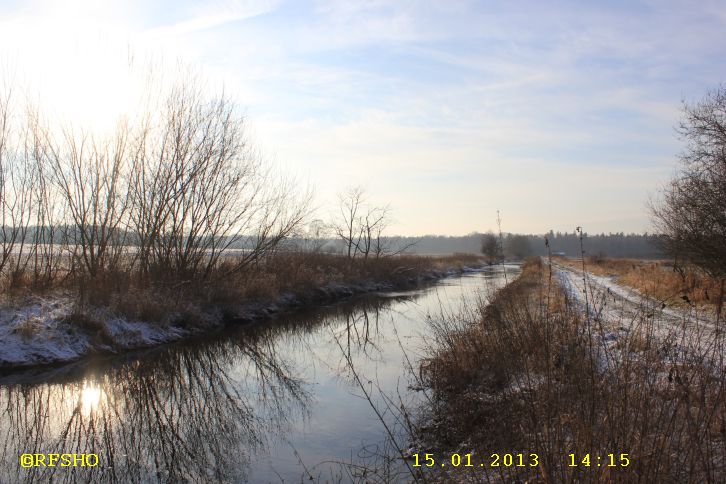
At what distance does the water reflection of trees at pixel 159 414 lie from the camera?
220 inches

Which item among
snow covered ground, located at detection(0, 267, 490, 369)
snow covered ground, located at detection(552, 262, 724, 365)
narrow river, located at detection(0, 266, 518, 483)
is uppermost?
snow covered ground, located at detection(552, 262, 724, 365)

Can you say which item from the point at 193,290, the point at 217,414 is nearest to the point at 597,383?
the point at 217,414

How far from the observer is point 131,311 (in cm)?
1330

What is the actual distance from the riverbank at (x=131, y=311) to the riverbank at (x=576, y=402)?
2.40 metres

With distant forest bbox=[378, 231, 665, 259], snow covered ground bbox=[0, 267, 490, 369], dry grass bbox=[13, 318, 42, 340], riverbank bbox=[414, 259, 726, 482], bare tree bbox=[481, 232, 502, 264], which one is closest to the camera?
riverbank bbox=[414, 259, 726, 482]

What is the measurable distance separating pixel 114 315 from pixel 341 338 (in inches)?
242

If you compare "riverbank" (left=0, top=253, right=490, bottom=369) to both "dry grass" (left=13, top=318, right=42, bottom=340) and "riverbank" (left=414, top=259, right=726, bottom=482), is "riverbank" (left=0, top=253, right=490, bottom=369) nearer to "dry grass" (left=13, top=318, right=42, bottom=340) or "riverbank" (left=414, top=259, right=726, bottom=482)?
"dry grass" (left=13, top=318, right=42, bottom=340)

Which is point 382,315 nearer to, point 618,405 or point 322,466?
point 322,466

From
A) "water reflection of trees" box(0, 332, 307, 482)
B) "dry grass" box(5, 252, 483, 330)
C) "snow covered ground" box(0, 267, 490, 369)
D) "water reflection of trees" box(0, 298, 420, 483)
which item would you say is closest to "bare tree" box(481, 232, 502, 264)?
"dry grass" box(5, 252, 483, 330)

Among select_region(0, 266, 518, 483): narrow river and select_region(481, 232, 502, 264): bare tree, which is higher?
select_region(481, 232, 502, 264): bare tree

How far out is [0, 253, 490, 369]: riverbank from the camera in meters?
10.6

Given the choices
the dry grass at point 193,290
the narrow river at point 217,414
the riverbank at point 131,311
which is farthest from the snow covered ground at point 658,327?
the riverbank at point 131,311

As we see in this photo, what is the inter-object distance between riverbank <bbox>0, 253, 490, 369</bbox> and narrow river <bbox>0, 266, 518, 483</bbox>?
739 mm

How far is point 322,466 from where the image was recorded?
5.62 meters
